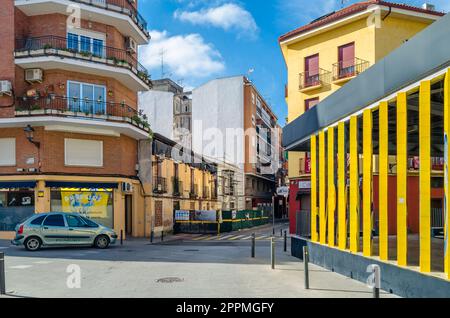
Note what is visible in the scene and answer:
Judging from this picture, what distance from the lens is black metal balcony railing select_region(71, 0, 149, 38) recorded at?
25.7m

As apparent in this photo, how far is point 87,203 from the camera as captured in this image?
2533cm

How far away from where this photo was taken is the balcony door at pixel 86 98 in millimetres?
25047

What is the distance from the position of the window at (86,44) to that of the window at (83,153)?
516cm

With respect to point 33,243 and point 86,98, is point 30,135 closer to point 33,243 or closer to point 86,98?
point 86,98

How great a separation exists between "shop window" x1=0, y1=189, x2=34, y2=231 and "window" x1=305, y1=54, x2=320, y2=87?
18745 millimetres

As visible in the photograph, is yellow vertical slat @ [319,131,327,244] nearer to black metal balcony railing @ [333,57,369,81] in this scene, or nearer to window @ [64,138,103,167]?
black metal balcony railing @ [333,57,369,81]

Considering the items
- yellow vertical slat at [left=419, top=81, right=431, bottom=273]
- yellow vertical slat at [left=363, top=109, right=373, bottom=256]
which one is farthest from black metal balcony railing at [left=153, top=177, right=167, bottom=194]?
yellow vertical slat at [left=419, top=81, right=431, bottom=273]

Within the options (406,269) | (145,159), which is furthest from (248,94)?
(406,269)

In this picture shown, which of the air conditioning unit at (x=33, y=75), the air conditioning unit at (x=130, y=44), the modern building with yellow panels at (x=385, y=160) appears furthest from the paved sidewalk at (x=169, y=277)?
the air conditioning unit at (x=130, y=44)

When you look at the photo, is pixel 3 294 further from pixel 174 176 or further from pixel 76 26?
pixel 174 176

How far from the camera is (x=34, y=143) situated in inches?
958

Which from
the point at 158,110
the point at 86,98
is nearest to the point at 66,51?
the point at 86,98
